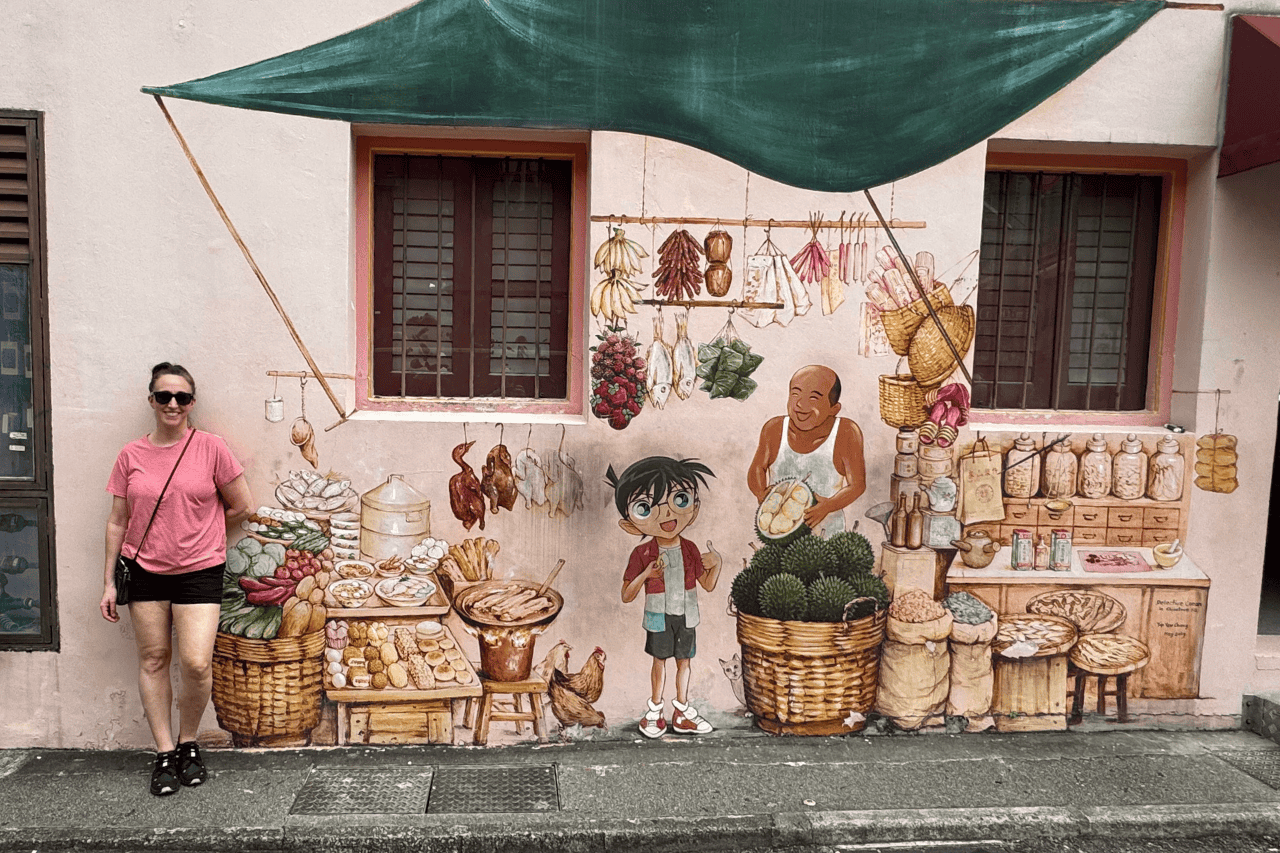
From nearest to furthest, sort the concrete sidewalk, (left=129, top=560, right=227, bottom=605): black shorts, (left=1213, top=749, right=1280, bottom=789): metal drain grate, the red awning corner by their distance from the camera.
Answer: the concrete sidewalk, (left=129, top=560, right=227, bottom=605): black shorts, the red awning corner, (left=1213, top=749, right=1280, bottom=789): metal drain grate

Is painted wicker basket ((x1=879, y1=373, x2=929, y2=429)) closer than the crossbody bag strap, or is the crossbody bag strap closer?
the crossbody bag strap

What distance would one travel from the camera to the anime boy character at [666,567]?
491cm

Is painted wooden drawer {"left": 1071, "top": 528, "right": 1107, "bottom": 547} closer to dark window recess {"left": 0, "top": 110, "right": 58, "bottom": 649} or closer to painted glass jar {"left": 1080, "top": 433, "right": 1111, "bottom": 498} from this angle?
painted glass jar {"left": 1080, "top": 433, "right": 1111, "bottom": 498}

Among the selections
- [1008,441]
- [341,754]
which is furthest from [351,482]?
[1008,441]

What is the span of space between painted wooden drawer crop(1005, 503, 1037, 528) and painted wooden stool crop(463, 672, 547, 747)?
9.92 feet

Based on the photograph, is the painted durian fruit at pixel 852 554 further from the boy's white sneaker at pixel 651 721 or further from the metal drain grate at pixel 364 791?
the metal drain grate at pixel 364 791

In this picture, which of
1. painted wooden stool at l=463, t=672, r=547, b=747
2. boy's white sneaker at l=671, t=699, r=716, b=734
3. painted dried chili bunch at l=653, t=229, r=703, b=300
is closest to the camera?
painted dried chili bunch at l=653, t=229, r=703, b=300

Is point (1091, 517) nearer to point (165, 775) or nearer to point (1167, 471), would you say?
point (1167, 471)

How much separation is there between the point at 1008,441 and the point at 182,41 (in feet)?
17.3

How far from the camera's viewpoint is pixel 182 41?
4543 mm

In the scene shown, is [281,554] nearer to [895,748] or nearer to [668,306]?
[668,306]

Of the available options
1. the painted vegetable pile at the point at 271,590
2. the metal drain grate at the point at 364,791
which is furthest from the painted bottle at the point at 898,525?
the painted vegetable pile at the point at 271,590

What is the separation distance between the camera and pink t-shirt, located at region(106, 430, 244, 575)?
4.41 metres

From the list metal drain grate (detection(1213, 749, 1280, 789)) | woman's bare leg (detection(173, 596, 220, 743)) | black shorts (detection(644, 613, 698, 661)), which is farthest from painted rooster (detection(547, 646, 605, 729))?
metal drain grate (detection(1213, 749, 1280, 789))
